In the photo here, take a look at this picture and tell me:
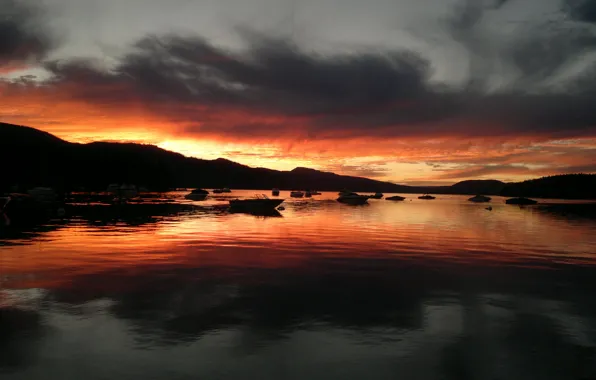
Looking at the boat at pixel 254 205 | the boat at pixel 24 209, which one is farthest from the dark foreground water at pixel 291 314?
the boat at pixel 254 205

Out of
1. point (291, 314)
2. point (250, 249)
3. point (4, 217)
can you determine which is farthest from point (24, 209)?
point (291, 314)

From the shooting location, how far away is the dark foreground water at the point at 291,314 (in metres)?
9.92

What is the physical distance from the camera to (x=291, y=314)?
549 inches

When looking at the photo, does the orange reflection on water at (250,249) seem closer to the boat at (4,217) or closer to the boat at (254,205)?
the boat at (4,217)

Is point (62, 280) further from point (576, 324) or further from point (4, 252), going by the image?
point (576, 324)

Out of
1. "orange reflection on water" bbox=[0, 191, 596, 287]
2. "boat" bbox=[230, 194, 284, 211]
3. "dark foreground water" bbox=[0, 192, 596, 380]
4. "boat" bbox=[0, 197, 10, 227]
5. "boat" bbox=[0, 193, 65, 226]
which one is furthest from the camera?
"boat" bbox=[230, 194, 284, 211]

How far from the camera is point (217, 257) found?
25938 mm

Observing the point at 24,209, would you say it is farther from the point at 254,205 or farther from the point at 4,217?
the point at 254,205

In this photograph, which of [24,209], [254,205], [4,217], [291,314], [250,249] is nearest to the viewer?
[291,314]

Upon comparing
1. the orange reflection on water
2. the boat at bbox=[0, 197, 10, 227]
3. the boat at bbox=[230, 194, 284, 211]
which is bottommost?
the boat at bbox=[0, 197, 10, 227]

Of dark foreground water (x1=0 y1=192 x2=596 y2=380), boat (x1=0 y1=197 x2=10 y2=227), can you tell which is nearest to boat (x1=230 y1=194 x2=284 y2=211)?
boat (x1=0 y1=197 x2=10 y2=227)

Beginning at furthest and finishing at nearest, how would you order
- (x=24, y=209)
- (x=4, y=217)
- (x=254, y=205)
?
(x=254, y=205) → (x=24, y=209) → (x=4, y=217)

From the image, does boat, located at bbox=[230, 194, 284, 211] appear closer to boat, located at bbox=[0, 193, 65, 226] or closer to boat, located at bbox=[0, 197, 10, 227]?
boat, located at bbox=[0, 193, 65, 226]

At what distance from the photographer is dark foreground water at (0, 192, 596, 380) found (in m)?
9.92
